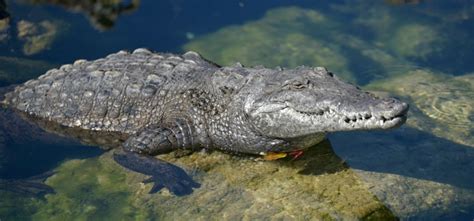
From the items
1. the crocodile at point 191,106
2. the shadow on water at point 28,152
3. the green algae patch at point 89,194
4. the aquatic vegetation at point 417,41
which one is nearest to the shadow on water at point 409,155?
the crocodile at point 191,106

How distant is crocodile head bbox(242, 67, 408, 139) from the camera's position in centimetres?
380

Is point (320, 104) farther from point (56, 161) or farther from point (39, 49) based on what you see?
point (39, 49)

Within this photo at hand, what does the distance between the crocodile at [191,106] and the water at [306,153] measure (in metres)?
0.17

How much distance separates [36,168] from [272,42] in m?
4.16

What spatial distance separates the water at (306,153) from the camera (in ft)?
13.5

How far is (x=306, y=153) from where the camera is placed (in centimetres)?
460

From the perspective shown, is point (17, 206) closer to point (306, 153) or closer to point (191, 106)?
point (191, 106)

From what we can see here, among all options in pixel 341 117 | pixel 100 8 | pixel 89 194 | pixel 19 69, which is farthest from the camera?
pixel 19 69

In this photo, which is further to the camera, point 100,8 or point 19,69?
point 19,69

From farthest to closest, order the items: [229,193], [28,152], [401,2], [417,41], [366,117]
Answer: [401,2], [417,41], [28,152], [229,193], [366,117]

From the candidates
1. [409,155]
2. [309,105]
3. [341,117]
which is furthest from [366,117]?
[409,155]

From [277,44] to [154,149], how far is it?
3.80m

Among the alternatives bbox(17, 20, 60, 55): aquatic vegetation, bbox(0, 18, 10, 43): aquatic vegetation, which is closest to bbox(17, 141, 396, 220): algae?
bbox(17, 20, 60, 55): aquatic vegetation

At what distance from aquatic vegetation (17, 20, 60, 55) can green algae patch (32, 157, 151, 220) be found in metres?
3.06
